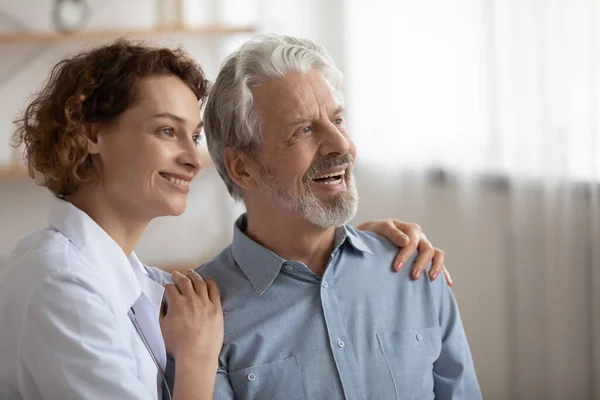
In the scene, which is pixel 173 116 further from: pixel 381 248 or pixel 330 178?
pixel 381 248

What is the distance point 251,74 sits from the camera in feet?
5.98

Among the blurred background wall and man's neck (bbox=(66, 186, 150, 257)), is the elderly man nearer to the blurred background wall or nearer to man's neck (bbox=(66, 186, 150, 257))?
man's neck (bbox=(66, 186, 150, 257))

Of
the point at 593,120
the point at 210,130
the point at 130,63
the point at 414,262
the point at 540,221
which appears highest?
the point at 130,63

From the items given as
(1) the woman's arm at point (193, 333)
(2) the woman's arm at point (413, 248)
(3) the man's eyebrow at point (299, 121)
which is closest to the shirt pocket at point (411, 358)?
(2) the woman's arm at point (413, 248)

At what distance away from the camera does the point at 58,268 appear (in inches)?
52.6

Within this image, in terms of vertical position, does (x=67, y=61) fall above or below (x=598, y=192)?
above

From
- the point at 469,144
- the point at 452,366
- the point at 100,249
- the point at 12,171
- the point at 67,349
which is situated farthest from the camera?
the point at 12,171

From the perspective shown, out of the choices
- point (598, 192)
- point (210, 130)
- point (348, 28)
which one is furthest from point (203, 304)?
point (348, 28)

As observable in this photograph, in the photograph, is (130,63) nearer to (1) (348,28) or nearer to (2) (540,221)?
(2) (540,221)

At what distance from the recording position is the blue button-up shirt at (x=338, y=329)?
5.50ft

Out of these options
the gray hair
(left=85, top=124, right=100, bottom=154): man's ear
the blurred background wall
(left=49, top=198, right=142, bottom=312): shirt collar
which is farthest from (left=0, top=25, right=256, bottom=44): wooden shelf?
(left=49, top=198, right=142, bottom=312): shirt collar

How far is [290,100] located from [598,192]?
4.36 feet

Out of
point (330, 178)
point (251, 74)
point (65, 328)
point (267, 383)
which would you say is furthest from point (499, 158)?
point (65, 328)

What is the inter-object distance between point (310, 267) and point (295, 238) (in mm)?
77
